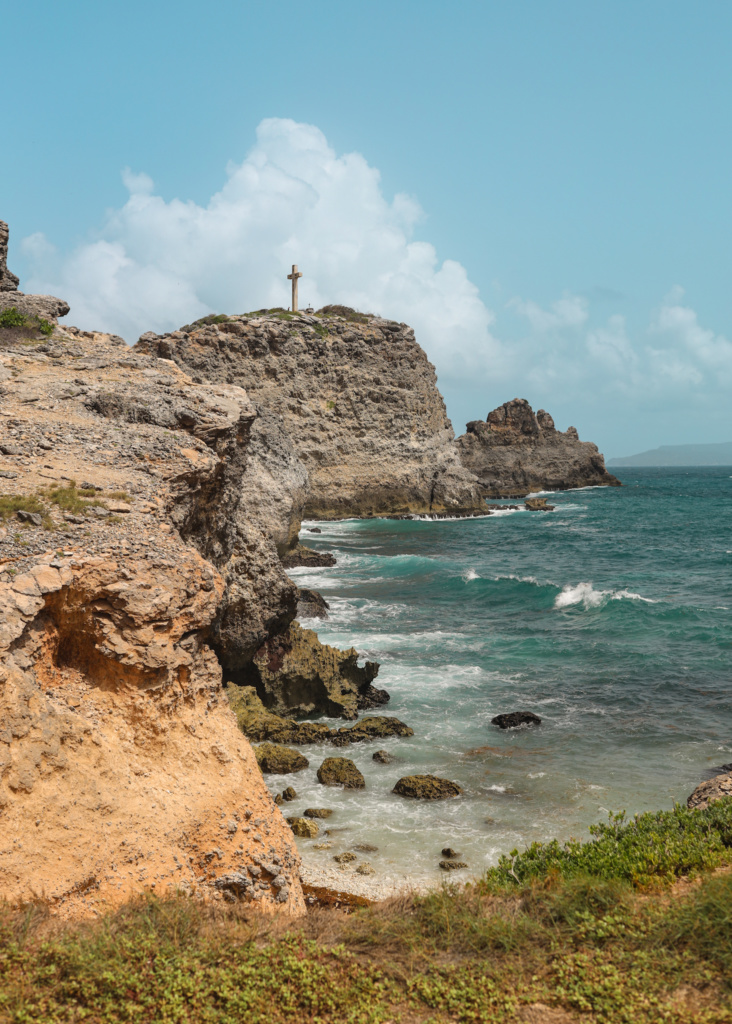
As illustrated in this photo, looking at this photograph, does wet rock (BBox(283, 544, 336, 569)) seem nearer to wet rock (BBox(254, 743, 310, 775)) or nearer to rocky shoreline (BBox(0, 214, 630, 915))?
rocky shoreline (BBox(0, 214, 630, 915))

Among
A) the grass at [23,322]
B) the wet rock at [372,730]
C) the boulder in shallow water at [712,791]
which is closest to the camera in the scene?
the boulder in shallow water at [712,791]

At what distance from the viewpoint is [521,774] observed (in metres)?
14.0

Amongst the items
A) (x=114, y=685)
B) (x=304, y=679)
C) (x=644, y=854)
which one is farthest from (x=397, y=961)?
(x=304, y=679)

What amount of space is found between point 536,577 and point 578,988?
1234 inches

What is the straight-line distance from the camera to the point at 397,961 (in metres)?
5.54

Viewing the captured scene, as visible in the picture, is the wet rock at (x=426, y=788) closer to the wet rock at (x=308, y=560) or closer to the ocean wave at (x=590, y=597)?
the ocean wave at (x=590, y=597)

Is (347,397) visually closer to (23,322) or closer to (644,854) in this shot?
(23,322)

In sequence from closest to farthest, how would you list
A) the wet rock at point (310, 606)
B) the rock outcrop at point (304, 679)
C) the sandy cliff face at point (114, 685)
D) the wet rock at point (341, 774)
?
the sandy cliff face at point (114, 685)
the wet rock at point (341, 774)
the rock outcrop at point (304, 679)
the wet rock at point (310, 606)

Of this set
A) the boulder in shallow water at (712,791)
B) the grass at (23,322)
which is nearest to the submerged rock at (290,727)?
the boulder in shallow water at (712,791)

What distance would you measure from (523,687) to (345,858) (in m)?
10.2

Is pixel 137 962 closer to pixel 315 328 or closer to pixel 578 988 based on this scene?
pixel 578 988

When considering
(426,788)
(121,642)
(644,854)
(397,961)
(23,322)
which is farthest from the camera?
(426,788)

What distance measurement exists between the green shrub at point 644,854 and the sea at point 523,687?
2785 millimetres

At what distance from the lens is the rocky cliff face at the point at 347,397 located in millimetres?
58719
